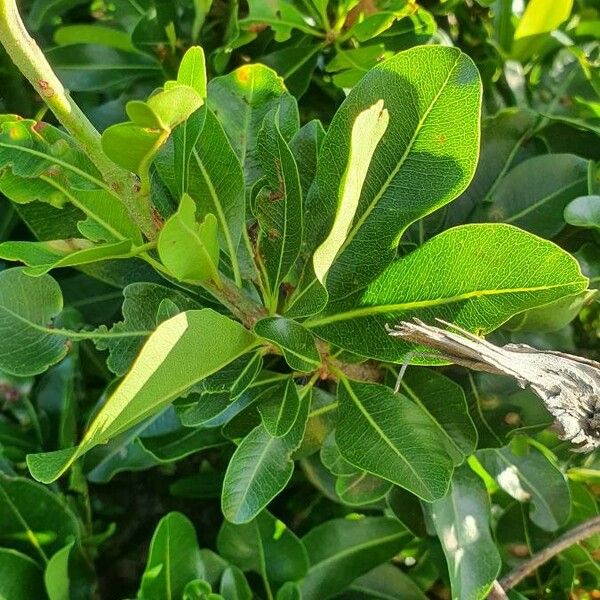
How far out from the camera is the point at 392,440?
2.16 feet

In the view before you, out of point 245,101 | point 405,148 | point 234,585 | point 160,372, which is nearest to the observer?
point 160,372

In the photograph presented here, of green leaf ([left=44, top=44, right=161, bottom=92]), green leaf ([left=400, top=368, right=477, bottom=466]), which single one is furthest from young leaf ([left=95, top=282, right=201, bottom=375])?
green leaf ([left=44, top=44, right=161, bottom=92])

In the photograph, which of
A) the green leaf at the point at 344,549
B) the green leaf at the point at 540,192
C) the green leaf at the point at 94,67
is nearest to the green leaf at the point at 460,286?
the green leaf at the point at 540,192

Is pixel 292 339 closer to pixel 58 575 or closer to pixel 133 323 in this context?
pixel 133 323

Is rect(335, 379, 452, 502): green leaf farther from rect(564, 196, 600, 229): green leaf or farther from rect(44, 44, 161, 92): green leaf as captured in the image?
rect(44, 44, 161, 92): green leaf

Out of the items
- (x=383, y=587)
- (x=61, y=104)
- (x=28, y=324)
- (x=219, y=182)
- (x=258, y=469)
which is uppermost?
(x=61, y=104)

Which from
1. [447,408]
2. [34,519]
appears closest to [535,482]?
[447,408]

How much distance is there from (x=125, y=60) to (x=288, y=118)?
41cm

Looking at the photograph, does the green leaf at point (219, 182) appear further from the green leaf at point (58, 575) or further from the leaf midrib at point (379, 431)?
the green leaf at point (58, 575)

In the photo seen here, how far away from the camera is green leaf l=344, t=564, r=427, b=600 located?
35.3 inches

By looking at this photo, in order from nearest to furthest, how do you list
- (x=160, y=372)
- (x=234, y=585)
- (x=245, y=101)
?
(x=160, y=372) < (x=245, y=101) < (x=234, y=585)

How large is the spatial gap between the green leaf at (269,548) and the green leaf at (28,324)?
0.29 meters

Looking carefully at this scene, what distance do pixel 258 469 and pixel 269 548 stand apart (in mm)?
213

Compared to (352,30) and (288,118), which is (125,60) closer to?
(352,30)
